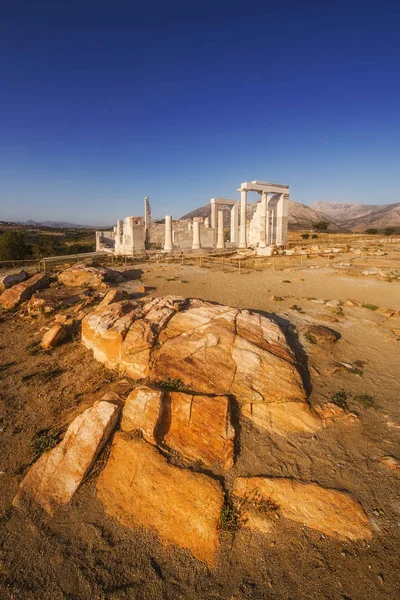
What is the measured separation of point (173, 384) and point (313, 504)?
3508 mm

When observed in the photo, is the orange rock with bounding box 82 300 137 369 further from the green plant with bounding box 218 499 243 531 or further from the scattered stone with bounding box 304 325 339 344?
the scattered stone with bounding box 304 325 339 344

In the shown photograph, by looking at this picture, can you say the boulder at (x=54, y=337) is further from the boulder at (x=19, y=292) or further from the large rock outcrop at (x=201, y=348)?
the boulder at (x=19, y=292)

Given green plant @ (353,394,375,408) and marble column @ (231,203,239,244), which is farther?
marble column @ (231,203,239,244)

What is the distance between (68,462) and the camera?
560cm

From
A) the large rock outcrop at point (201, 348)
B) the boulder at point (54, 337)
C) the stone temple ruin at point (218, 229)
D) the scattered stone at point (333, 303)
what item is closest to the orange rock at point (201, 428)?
the large rock outcrop at point (201, 348)

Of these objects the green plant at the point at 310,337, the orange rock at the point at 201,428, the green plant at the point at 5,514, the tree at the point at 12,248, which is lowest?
the green plant at the point at 5,514

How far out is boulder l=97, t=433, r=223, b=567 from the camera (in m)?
4.56

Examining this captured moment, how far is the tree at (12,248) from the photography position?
32438 millimetres

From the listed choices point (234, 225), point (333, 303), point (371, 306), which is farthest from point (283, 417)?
point (234, 225)

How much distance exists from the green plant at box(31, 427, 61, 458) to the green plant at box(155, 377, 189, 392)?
248cm

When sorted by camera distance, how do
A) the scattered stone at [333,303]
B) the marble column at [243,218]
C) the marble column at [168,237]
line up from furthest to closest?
the marble column at [243,218], the marble column at [168,237], the scattered stone at [333,303]

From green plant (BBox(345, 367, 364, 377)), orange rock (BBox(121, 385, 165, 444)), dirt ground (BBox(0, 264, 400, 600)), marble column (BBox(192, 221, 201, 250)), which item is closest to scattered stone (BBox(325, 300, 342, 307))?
dirt ground (BBox(0, 264, 400, 600))

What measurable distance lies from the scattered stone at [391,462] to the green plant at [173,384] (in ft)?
13.3

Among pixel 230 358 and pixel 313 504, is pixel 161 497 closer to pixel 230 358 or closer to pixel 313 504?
pixel 313 504
